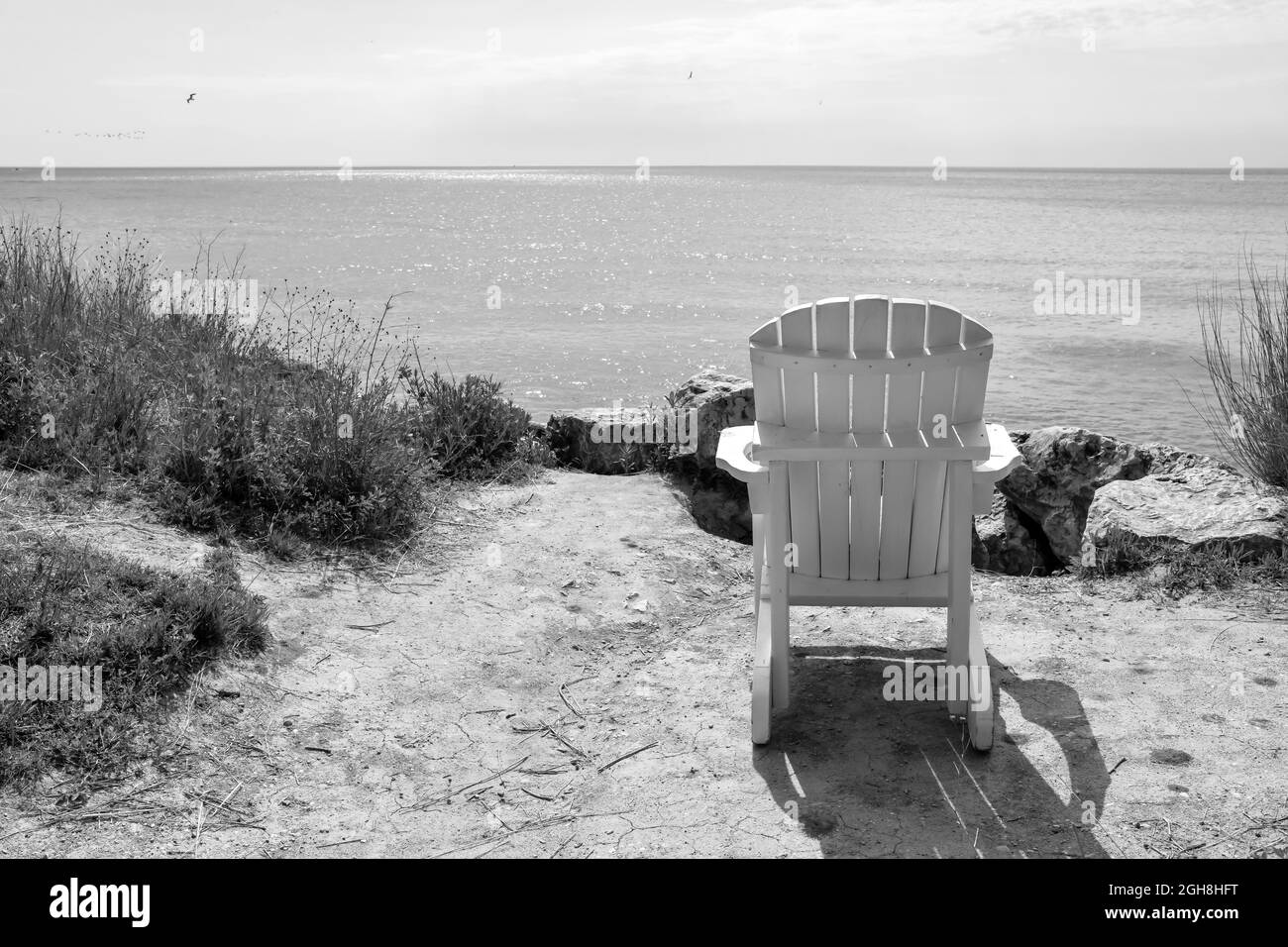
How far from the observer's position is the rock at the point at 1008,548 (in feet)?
21.1

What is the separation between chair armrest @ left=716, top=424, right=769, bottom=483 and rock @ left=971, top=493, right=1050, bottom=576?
9.13 feet

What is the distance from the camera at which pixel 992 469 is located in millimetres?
3764

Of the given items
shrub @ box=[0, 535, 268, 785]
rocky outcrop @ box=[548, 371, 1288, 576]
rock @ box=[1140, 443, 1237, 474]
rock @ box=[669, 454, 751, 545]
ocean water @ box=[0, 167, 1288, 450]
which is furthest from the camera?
ocean water @ box=[0, 167, 1288, 450]

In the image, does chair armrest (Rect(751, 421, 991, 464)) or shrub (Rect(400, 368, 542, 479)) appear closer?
chair armrest (Rect(751, 421, 991, 464))

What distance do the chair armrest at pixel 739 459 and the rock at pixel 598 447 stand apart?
2638 millimetres

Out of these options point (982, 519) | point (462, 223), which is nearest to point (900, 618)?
point (982, 519)

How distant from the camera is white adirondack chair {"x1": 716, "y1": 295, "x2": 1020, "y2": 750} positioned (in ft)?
11.8

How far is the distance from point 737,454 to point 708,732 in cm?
104

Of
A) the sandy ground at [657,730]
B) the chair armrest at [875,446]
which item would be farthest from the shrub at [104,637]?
the chair armrest at [875,446]

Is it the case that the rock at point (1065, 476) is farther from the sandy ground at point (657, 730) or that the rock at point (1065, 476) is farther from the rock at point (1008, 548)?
the sandy ground at point (657, 730)

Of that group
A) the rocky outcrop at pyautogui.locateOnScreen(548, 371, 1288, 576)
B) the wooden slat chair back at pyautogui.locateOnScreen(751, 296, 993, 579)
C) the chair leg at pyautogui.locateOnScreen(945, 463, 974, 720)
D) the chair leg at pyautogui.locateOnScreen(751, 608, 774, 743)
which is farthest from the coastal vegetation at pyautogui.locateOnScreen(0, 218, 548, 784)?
the chair leg at pyautogui.locateOnScreen(945, 463, 974, 720)

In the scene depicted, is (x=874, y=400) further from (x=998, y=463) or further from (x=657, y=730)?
A: (x=657, y=730)

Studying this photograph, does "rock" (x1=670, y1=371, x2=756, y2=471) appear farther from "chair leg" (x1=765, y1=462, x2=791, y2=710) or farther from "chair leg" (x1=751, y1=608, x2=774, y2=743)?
"chair leg" (x1=751, y1=608, x2=774, y2=743)

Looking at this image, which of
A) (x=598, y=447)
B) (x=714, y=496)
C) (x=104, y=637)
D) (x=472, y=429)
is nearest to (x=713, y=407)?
(x=714, y=496)
